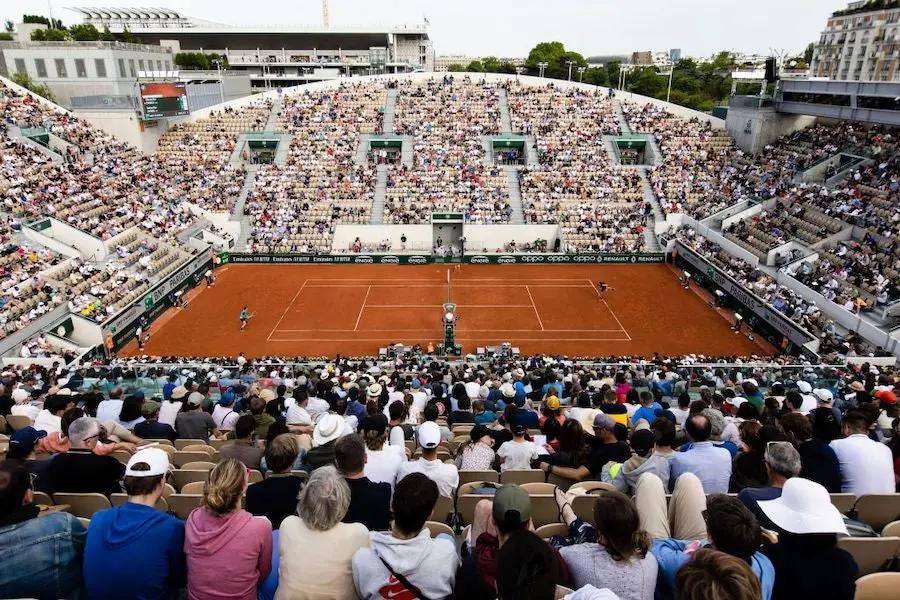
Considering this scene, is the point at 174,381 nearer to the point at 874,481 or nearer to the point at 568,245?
the point at 874,481

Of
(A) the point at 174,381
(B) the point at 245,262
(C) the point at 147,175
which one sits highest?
(C) the point at 147,175

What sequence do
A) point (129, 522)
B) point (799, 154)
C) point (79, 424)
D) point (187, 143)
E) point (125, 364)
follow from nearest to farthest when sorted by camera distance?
point (129, 522) < point (79, 424) < point (125, 364) < point (799, 154) < point (187, 143)

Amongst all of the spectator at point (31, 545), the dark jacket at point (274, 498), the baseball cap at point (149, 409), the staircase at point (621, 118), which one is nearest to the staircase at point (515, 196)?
the staircase at point (621, 118)

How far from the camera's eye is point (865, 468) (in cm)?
631

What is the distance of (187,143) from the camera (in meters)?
48.9

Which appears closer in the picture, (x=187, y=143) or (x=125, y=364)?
(x=125, y=364)

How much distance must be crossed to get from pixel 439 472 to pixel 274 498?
1.83 m

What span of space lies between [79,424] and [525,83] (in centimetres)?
5901

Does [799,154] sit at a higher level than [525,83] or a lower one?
lower

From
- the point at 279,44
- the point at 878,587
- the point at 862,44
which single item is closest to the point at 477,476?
the point at 878,587

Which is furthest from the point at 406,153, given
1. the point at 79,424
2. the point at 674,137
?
the point at 79,424

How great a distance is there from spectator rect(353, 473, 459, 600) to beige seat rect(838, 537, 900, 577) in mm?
3551

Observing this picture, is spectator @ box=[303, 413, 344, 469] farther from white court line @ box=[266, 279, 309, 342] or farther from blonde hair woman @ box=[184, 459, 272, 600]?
white court line @ box=[266, 279, 309, 342]

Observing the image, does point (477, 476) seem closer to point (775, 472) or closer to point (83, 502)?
point (775, 472)
